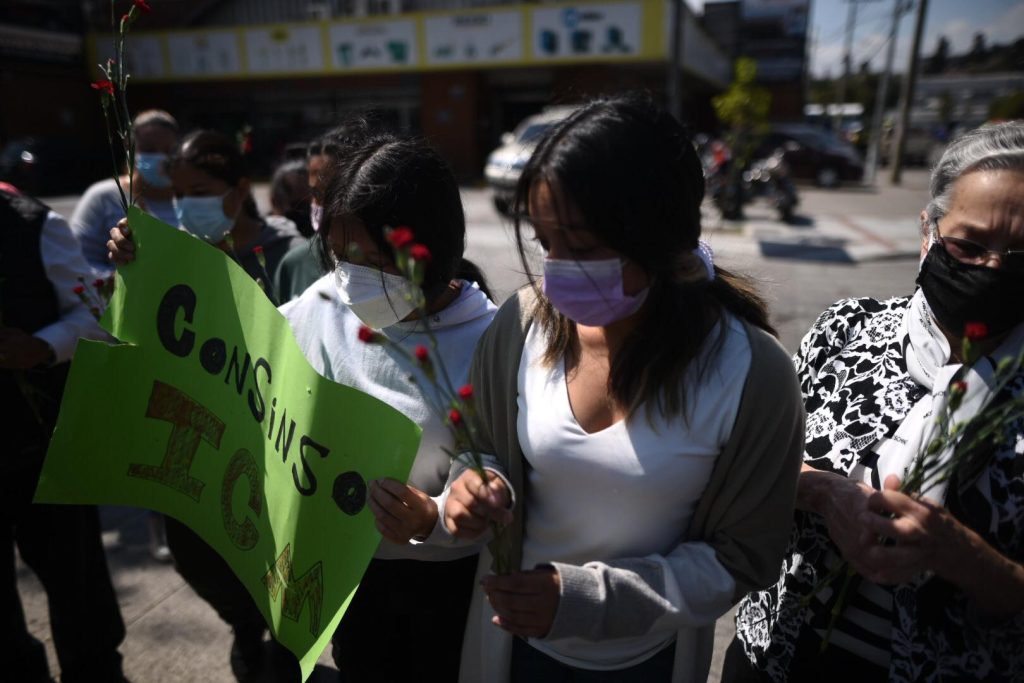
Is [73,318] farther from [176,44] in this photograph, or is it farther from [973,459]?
[176,44]

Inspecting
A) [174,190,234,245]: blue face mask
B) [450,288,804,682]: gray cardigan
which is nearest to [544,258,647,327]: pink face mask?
[450,288,804,682]: gray cardigan

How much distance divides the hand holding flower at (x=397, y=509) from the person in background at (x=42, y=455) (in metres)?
1.19

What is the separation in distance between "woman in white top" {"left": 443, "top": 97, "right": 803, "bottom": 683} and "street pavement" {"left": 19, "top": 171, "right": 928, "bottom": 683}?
278 mm

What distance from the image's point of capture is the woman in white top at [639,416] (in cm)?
108

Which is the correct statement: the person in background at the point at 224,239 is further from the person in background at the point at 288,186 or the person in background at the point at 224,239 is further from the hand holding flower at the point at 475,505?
the hand holding flower at the point at 475,505

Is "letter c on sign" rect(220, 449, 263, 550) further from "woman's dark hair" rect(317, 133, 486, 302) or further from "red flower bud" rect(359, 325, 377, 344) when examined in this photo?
"red flower bud" rect(359, 325, 377, 344)

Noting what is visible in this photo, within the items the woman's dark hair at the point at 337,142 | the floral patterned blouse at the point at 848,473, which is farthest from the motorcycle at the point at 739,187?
the floral patterned blouse at the point at 848,473

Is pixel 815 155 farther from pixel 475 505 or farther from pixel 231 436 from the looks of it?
pixel 475 505

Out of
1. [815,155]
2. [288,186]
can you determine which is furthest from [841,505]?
[815,155]

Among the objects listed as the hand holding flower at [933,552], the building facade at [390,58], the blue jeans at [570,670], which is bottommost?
the blue jeans at [570,670]

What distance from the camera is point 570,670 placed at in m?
1.33

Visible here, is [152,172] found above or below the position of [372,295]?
above

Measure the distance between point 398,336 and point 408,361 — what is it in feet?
0.60

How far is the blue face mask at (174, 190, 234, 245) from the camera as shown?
8.09 feet
